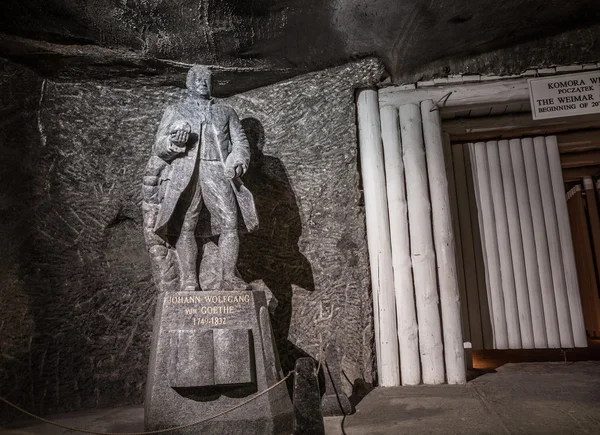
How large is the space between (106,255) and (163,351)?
6.47 feet

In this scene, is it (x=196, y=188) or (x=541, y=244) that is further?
(x=541, y=244)

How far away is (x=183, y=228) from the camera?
432cm

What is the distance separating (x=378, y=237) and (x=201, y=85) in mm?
2564

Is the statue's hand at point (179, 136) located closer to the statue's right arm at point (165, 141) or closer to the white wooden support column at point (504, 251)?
the statue's right arm at point (165, 141)

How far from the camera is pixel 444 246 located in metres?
5.12

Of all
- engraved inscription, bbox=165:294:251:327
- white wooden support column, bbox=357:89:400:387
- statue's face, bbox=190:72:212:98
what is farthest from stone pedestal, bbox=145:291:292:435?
statue's face, bbox=190:72:212:98

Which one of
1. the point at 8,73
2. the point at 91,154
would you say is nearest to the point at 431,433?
the point at 91,154

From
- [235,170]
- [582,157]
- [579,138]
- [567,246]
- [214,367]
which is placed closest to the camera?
[214,367]

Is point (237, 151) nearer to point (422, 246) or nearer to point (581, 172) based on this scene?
point (422, 246)

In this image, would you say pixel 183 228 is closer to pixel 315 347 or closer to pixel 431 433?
pixel 315 347

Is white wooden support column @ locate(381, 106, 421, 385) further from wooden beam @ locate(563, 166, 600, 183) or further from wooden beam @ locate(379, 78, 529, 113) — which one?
wooden beam @ locate(563, 166, 600, 183)

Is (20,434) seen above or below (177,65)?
below

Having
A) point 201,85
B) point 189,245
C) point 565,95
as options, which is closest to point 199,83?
point 201,85

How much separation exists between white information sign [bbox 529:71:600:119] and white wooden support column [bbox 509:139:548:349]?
769 mm
